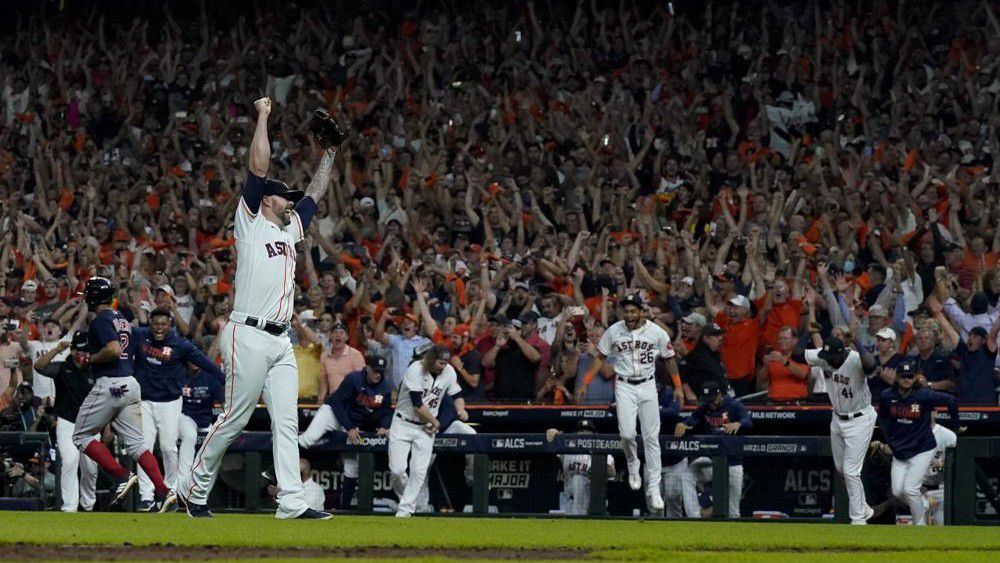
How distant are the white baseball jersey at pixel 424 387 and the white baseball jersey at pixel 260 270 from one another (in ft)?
16.5

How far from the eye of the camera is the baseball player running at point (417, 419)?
14656 mm

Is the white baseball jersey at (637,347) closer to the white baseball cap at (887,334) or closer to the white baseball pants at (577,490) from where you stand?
the white baseball pants at (577,490)

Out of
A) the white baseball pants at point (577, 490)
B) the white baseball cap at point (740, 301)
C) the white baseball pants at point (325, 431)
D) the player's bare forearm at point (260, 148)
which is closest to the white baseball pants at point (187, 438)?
the white baseball pants at point (325, 431)

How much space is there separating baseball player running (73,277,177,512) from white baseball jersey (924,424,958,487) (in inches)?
256

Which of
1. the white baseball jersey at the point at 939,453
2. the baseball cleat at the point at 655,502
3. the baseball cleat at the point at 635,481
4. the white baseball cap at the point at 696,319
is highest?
the white baseball cap at the point at 696,319

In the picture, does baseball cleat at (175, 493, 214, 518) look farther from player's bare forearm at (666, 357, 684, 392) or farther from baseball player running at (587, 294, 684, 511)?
player's bare forearm at (666, 357, 684, 392)

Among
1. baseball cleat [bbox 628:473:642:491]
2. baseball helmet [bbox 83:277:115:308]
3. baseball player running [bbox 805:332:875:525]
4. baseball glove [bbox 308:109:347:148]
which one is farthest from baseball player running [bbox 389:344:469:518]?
baseball glove [bbox 308:109:347:148]

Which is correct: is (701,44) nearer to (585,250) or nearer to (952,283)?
(585,250)

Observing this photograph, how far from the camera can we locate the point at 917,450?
44.9ft

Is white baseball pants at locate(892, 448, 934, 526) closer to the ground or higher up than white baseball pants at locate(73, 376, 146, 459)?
closer to the ground

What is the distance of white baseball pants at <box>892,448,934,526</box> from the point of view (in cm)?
1362

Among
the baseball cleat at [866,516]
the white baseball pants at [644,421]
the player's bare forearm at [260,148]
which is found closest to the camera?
the player's bare forearm at [260,148]

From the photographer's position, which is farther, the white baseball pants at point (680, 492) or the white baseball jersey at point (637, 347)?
the white baseball pants at point (680, 492)

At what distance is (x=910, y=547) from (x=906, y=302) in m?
6.65
